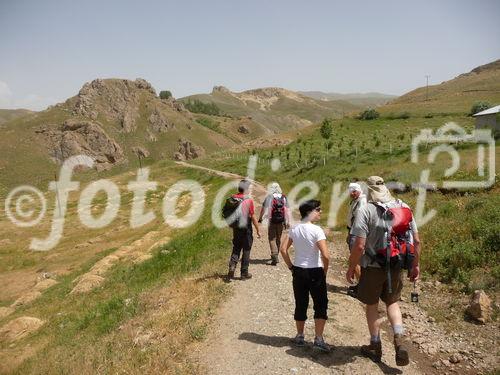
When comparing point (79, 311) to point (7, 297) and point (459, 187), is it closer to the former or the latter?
point (7, 297)

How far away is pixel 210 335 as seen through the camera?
Answer: 889 cm

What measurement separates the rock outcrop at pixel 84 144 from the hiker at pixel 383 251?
139187 mm

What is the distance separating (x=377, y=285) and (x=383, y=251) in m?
0.61

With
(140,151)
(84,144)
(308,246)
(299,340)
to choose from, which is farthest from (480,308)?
(140,151)

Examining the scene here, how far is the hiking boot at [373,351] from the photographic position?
7.26 metres

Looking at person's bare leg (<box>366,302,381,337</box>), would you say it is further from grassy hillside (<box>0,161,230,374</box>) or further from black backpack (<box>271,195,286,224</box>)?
black backpack (<box>271,195,286,224</box>)

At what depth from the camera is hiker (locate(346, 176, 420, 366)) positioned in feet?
21.7

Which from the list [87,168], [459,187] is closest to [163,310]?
[459,187]

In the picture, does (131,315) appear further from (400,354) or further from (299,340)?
(400,354)

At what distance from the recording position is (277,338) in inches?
333

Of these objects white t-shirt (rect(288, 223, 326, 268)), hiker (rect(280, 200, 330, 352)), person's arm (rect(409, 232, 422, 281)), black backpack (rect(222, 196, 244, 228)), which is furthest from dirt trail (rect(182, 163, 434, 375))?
black backpack (rect(222, 196, 244, 228))

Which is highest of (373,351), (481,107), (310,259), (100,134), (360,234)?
(100,134)

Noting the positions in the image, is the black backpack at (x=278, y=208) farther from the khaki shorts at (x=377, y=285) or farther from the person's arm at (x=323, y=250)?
the khaki shorts at (x=377, y=285)

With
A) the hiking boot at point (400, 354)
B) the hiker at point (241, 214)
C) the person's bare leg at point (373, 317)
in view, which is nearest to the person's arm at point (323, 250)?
the person's bare leg at point (373, 317)
